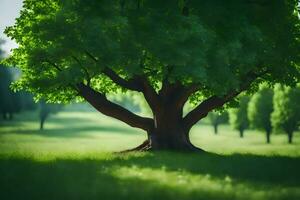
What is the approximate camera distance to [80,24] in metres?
18.0

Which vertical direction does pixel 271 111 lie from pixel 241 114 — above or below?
above

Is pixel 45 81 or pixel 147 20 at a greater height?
pixel 147 20

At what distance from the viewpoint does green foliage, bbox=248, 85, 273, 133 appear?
218 ft

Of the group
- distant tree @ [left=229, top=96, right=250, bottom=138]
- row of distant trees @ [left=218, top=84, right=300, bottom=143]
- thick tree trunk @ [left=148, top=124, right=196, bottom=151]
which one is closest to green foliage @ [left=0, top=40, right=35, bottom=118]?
row of distant trees @ [left=218, top=84, right=300, bottom=143]

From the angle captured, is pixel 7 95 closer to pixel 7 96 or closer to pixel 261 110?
pixel 7 96

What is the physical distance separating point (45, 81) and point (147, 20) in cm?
564

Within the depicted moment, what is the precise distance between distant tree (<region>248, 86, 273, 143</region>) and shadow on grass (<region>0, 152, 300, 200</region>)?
5110 cm

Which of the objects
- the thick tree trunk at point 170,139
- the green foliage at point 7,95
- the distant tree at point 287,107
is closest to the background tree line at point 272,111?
the distant tree at point 287,107

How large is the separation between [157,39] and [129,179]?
7895mm

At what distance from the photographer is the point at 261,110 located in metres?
66.4

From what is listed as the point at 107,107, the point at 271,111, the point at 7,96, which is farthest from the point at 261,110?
the point at 7,96

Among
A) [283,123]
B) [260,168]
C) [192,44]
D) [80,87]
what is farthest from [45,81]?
[283,123]

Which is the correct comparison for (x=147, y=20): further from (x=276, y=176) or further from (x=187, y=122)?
(x=276, y=176)

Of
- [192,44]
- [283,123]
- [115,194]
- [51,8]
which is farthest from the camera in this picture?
[283,123]
